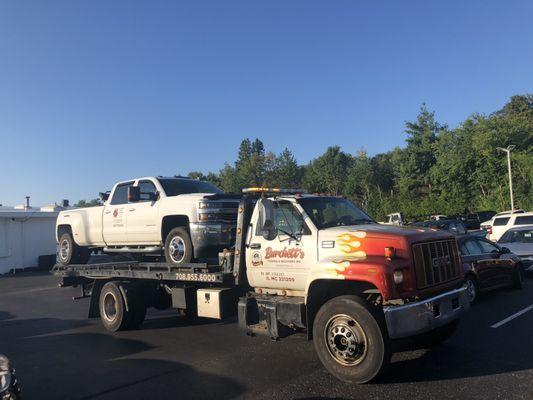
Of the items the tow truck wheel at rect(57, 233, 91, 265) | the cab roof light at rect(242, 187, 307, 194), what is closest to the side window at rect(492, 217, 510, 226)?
the cab roof light at rect(242, 187, 307, 194)

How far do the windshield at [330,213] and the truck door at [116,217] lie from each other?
4.71 m

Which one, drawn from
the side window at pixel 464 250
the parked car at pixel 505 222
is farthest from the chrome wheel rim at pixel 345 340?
the parked car at pixel 505 222

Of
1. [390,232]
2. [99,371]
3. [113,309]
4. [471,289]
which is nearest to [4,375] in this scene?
[99,371]

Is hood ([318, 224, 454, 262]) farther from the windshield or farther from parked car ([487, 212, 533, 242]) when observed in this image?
parked car ([487, 212, 533, 242])

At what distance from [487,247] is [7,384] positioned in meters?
10.7

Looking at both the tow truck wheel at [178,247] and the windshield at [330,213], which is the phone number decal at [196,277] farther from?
the windshield at [330,213]

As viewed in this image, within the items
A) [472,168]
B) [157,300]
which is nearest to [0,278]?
[157,300]

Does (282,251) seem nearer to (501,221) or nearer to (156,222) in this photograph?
(156,222)

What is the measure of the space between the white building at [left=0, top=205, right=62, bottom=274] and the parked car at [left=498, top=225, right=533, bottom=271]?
2354cm

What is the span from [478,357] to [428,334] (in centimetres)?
89

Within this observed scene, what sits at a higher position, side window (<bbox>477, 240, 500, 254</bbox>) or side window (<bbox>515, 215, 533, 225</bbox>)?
side window (<bbox>515, 215, 533, 225</bbox>)

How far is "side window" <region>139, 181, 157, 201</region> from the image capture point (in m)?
9.77

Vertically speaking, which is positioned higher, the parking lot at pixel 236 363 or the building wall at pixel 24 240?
the building wall at pixel 24 240

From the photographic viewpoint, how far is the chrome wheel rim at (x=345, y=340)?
5.88 metres
